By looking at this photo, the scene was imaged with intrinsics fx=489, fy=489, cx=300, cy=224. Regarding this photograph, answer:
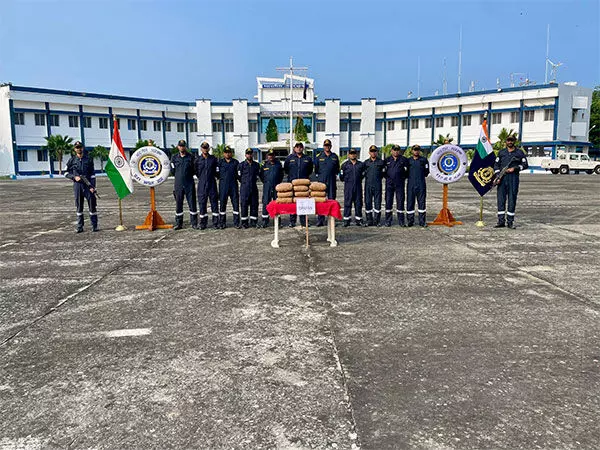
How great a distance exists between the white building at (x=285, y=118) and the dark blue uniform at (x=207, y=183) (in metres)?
44.9

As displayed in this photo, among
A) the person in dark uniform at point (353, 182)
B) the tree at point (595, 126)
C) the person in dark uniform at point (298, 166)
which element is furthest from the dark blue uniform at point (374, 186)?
the tree at point (595, 126)

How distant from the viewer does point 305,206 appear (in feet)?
28.1

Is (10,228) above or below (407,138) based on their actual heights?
below

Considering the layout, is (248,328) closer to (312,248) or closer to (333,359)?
(333,359)

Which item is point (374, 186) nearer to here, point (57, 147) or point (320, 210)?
point (320, 210)

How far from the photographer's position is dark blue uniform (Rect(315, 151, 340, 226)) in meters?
11.2

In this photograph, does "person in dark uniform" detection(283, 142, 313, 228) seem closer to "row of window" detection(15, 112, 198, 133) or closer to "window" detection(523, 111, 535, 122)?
"row of window" detection(15, 112, 198, 133)

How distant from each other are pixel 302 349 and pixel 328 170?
24.4 feet

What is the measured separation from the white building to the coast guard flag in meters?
42.1

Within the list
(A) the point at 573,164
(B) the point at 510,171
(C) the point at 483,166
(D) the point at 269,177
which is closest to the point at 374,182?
(D) the point at 269,177

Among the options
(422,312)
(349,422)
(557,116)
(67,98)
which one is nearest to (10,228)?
(422,312)

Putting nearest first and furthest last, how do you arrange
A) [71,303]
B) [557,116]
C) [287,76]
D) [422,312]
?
[422,312]
[71,303]
[557,116]
[287,76]

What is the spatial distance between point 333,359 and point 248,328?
106 cm

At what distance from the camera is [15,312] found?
528 cm
